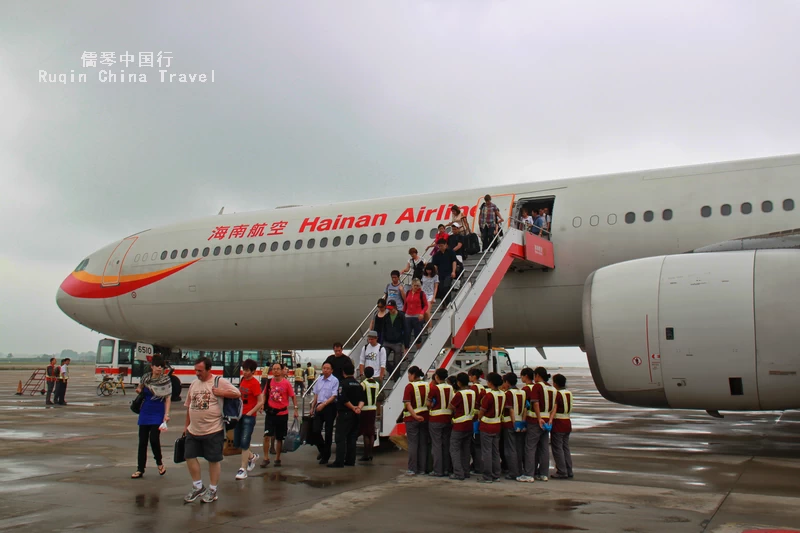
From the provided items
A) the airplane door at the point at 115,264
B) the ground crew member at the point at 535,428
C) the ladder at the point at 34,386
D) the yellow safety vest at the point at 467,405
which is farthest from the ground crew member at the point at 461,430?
the ladder at the point at 34,386

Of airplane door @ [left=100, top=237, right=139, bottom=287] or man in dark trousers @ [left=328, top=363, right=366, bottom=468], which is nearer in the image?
man in dark trousers @ [left=328, top=363, right=366, bottom=468]

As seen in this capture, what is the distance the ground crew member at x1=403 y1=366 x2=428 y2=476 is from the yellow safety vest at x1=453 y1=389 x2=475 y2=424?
611mm

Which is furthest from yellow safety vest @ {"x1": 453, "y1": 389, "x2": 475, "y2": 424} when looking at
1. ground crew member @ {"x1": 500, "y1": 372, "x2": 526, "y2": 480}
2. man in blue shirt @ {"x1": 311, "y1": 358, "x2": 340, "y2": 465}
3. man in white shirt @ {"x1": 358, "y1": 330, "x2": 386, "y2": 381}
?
man in white shirt @ {"x1": 358, "y1": 330, "x2": 386, "y2": 381}

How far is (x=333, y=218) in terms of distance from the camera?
1678cm

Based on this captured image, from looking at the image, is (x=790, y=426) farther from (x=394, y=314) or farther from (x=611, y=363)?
(x=394, y=314)

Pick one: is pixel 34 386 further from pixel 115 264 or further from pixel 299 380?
pixel 115 264

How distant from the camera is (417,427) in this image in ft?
27.6

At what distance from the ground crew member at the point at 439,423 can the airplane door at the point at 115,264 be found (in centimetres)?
1455

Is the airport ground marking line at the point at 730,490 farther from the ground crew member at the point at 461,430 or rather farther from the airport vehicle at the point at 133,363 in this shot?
the airport vehicle at the point at 133,363

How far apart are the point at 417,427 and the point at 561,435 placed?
174 cm

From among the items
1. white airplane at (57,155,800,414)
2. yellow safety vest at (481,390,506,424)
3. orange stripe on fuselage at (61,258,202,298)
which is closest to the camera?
yellow safety vest at (481,390,506,424)

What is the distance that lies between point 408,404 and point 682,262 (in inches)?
184

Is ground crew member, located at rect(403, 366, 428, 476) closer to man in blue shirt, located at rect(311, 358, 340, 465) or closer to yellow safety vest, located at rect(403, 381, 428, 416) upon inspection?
yellow safety vest, located at rect(403, 381, 428, 416)

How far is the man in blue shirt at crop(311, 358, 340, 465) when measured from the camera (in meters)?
9.12
